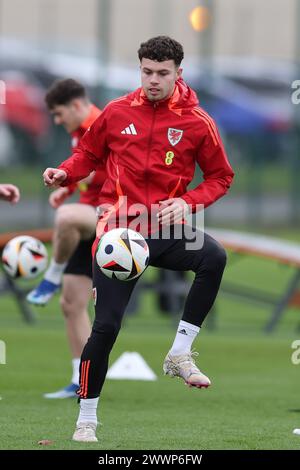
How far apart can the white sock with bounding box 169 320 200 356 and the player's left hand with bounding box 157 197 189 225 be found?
666 millimetres

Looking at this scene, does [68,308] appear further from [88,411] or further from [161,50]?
[161,50]

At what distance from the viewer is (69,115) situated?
959 cm

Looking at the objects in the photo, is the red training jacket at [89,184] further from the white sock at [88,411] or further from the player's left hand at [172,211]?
the white sock at [88,411]

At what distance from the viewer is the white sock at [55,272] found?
9898 mm

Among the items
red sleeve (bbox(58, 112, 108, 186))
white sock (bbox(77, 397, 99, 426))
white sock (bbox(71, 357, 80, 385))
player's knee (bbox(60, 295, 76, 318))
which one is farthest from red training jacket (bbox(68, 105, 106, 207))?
white sock (bbox(77, 397, 99, 426))

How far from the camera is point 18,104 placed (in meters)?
29.2

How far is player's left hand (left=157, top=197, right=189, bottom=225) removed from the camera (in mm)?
7117

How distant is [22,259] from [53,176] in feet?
7.56

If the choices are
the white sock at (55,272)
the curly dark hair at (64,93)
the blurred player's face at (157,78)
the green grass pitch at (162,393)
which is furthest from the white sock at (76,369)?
the blurred player's face at (157,78)

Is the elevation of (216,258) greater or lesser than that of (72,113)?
lesser

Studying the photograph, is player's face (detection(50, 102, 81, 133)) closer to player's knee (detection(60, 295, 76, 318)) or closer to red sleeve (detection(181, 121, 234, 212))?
player's knee (detection(60, 295, 76, 318))

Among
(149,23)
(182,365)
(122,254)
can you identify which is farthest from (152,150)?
(149,23)


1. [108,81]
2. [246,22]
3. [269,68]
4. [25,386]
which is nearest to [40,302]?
[25,386]
